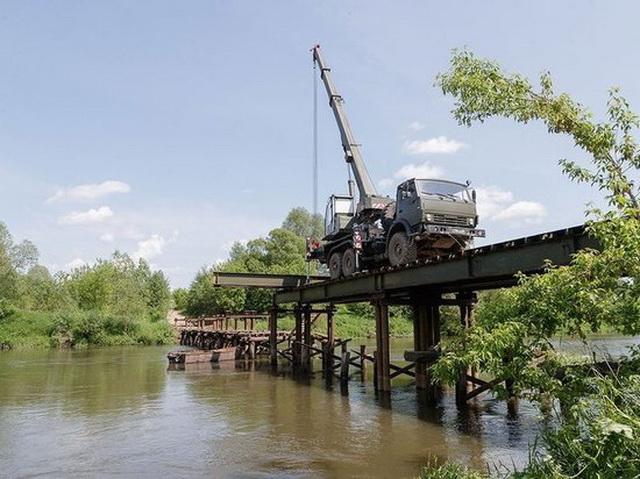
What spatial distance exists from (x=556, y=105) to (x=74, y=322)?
1788 inches

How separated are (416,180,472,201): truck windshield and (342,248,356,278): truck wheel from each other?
393 centimetres

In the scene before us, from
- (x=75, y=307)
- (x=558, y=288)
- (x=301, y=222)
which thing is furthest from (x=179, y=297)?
(x=558, y=288)

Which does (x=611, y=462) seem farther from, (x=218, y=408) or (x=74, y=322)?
(x=74, y=322)

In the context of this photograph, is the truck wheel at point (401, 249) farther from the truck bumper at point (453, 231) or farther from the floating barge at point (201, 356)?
the floating barge at point (201, 356)

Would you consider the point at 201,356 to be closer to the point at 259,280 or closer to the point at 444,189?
the point at 259,280

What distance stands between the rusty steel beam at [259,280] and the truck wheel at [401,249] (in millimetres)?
6469

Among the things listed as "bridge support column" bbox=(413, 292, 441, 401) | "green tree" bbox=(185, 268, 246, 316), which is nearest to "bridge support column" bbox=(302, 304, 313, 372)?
"bridge support column" bbox=(413, 292, 441, 401)

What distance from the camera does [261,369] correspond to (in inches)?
987

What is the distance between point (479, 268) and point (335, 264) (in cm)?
818

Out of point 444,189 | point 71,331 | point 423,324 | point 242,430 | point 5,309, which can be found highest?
point 444,189

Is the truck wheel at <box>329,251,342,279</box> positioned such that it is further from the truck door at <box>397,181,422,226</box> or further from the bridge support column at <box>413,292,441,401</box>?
the truck door at <box>397,181,422,226</box>

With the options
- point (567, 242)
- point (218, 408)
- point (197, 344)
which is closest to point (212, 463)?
point (218, 408)

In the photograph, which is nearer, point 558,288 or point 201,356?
point 558,288

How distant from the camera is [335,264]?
19.6 metres
